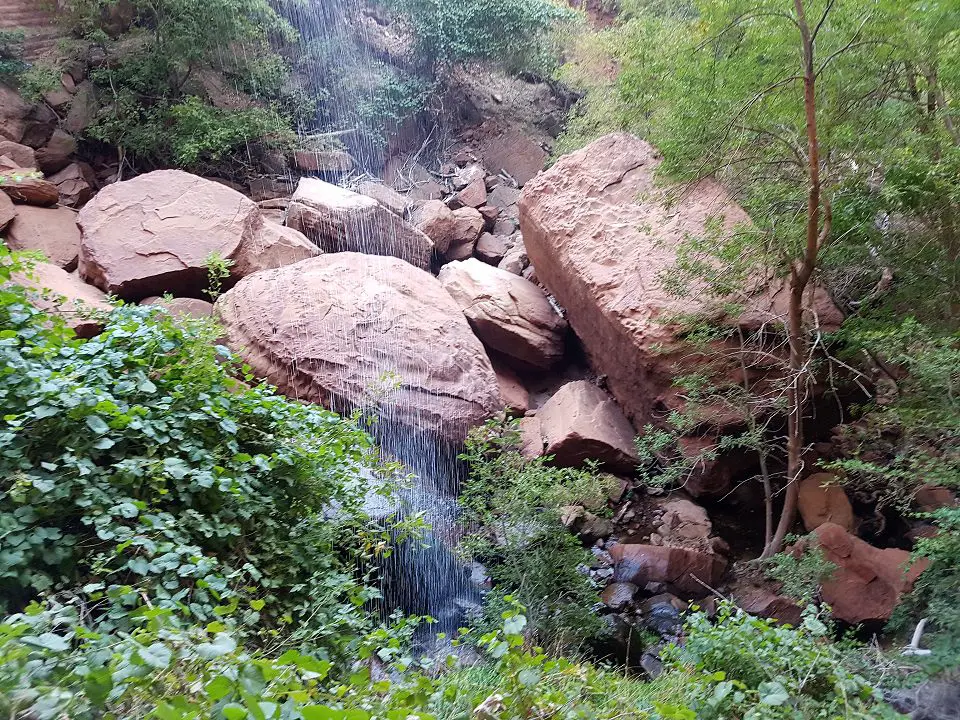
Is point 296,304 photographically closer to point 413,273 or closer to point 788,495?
point 413,273

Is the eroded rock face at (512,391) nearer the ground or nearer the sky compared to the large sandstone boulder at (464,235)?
nearer the ground

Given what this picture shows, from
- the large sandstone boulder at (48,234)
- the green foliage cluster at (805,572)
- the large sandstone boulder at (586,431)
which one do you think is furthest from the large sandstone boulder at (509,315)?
the large sandstone boulder at (48,234)

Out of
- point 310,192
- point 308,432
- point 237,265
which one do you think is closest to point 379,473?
point 308,432

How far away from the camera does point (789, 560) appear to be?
18.3 feet

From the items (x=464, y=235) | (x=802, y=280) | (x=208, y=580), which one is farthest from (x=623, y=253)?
(x=208, y=580)

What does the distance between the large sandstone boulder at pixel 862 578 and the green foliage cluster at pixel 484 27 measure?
10.5 m

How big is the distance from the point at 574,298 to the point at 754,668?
5.44 m

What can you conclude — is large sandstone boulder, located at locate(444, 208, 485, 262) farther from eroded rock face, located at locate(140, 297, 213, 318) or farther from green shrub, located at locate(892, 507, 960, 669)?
green shrub, located at locate(892, 507, 960, 669)

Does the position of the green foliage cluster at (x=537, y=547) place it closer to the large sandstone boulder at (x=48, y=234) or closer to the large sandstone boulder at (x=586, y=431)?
the large sandstone boulder at (x=586, y=431)

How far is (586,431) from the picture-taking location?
755cm

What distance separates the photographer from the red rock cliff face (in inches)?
408

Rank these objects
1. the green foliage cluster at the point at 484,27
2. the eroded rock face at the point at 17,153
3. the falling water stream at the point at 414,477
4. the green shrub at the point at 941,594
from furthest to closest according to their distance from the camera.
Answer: the green foliage cluster at the point at 484,27
the eroded rock face at the point at 17,153
the falling water stream at the point at 414,477
the green shrub at the point at 941,594

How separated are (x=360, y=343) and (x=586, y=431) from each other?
2715 millimetres

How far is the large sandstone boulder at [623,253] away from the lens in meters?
7.09
